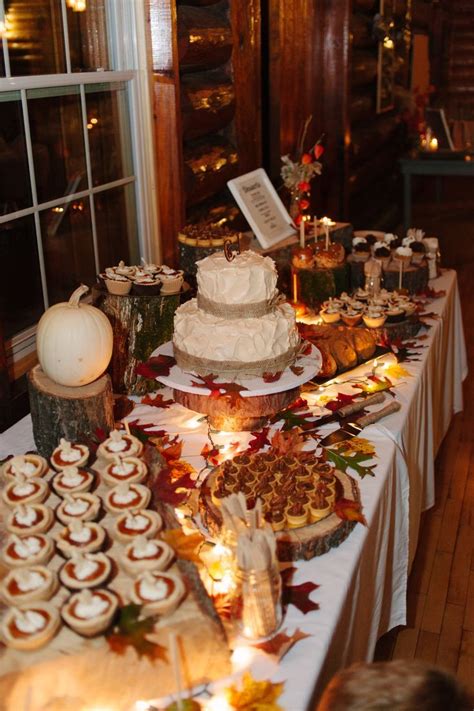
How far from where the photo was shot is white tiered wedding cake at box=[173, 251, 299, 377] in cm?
224

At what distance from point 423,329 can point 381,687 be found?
2312mm

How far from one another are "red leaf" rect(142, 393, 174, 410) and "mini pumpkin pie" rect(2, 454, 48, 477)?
845mm

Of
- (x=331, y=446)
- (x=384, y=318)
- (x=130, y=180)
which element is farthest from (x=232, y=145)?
(x=331, y=446)

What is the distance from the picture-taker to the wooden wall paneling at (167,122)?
3.12m

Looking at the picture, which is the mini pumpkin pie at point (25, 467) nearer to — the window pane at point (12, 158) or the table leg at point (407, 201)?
the window pane at point (12, 158)

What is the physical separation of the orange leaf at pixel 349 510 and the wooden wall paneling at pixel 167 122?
1927mm

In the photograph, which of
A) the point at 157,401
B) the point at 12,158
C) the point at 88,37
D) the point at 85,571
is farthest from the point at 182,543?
the point at 88,37

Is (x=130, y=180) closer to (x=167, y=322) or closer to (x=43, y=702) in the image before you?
(x=167, y=322)

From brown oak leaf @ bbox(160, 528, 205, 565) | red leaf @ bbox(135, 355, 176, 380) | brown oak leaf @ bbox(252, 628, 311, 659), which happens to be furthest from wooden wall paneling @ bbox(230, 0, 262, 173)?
brown oak leaf @ bbox(252, 628, 311, 659)

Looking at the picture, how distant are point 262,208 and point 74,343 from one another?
1.88 meters

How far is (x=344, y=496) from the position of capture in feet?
6.14

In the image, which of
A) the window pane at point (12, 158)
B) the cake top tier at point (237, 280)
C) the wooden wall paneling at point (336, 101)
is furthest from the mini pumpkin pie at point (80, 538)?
the wooden wall paneling at point (336, 101)

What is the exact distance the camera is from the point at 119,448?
1830 millimetres

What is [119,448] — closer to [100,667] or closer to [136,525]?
[136,525]
